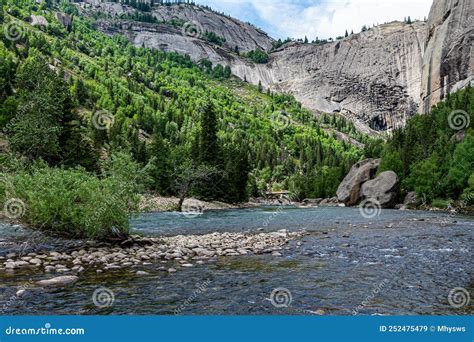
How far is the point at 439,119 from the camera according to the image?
112m

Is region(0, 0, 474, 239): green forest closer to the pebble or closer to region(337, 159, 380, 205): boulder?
the pebble

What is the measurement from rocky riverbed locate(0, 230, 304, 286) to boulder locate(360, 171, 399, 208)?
5871cm

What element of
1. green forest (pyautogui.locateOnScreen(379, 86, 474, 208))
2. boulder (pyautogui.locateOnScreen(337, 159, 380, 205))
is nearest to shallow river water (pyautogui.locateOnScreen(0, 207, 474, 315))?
green forest (pyautogui.locateOnScreen(379, 86, 474, 208))

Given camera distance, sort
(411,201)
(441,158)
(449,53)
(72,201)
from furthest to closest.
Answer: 1. (449,53)
2. (441,158)
3. (411,201)
4. (72,201)

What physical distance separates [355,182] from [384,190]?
41.2ft

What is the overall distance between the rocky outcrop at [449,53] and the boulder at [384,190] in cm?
7850

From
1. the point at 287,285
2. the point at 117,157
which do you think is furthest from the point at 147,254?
the point at 287,285

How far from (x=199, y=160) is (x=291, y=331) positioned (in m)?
70.0

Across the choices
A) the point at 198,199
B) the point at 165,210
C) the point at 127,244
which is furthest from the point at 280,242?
the point at 198,199

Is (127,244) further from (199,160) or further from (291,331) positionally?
(199,160)

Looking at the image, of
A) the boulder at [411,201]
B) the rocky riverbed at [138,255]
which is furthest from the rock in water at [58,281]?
the boulder at [411,201]

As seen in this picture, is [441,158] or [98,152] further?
[441,158]

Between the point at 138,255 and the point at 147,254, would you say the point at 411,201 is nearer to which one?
the point at 147,254

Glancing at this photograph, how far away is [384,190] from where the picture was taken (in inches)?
3184
